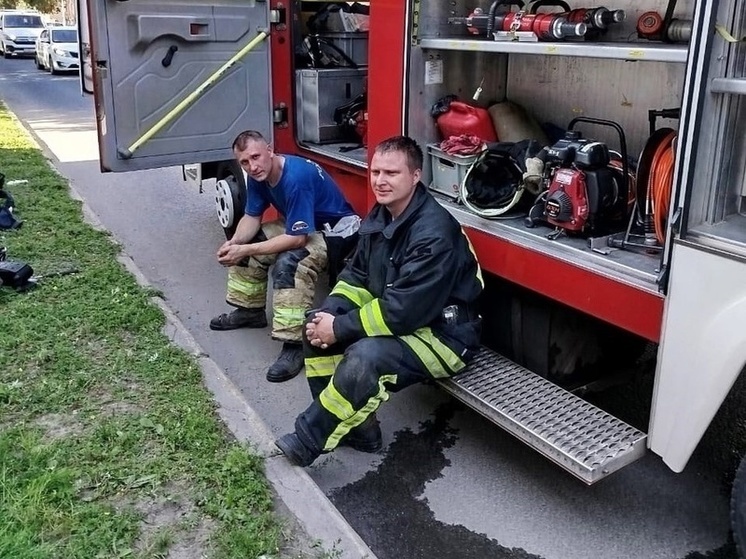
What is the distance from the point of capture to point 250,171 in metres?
3.98

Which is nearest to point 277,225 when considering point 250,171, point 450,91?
point 250,171

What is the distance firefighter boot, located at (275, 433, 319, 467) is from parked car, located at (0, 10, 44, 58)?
30340mm

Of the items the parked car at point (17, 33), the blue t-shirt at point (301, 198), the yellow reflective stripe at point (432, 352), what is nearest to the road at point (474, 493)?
the yellow reflective stripe at point (432, 352)

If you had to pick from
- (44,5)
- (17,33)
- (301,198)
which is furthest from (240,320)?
(44,5)

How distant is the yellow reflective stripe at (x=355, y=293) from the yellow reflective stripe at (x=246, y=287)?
1.20 metres

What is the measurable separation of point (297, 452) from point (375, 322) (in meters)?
0.57

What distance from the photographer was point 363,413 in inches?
117

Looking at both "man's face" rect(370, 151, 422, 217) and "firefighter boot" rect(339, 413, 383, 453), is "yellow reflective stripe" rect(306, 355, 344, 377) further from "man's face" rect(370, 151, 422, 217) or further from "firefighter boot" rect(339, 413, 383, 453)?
"man's face" rect(370, 151, 422, 217)

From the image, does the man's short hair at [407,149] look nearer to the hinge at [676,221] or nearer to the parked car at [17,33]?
the hinge at [676,221]

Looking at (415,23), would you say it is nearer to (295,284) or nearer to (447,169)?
(447,169)

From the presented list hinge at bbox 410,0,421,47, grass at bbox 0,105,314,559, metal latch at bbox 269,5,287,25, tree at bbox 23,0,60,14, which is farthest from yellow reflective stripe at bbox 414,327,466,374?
tree at bbox 23,0,60,14

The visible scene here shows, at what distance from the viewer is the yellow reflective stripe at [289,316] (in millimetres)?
4047

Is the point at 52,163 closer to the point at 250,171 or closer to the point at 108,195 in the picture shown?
→ the point at 108,195

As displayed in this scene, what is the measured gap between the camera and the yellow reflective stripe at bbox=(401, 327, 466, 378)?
10.0 ft
